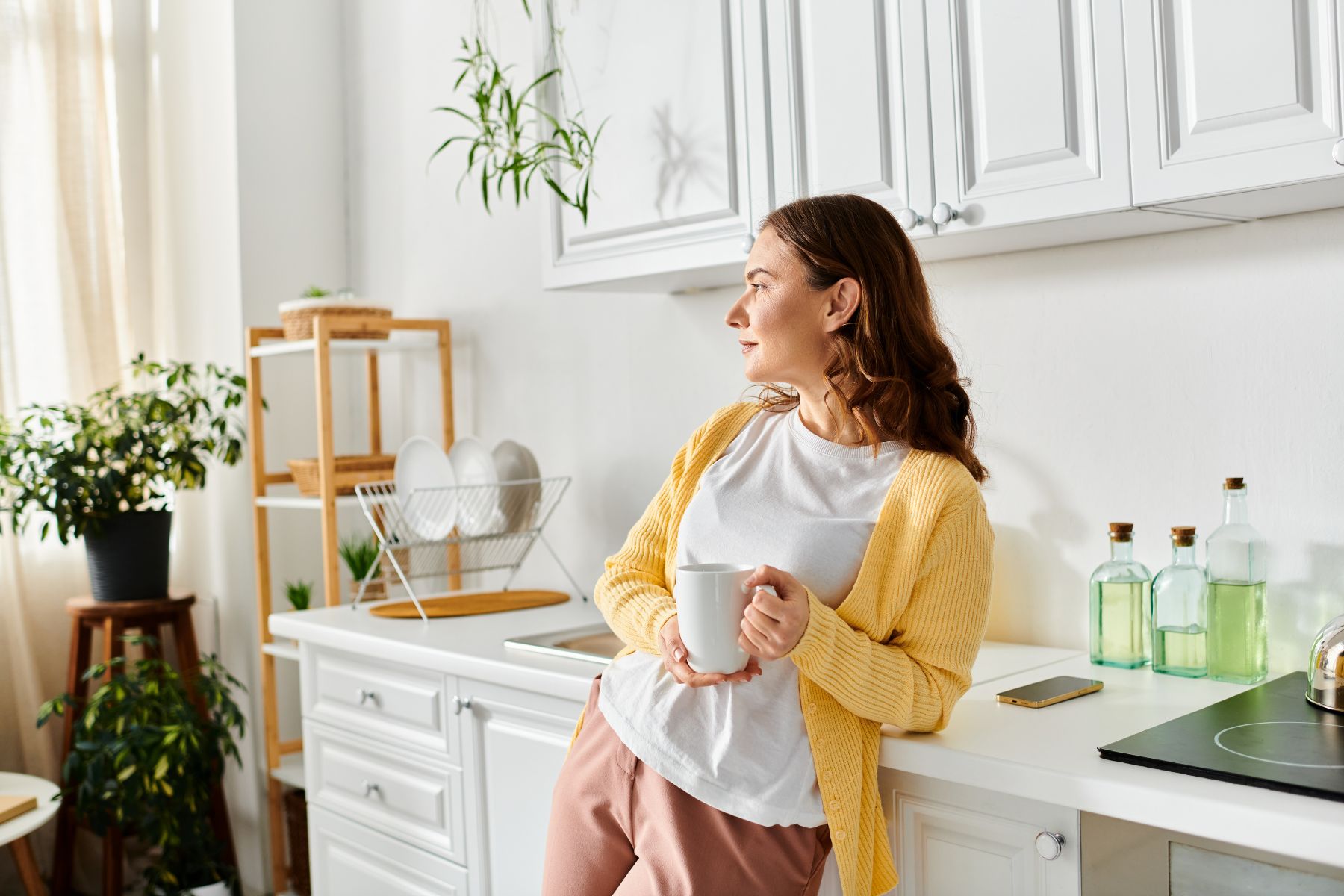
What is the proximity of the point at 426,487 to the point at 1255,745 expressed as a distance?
65.3 inches

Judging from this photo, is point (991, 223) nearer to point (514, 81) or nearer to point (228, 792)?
point (514, 81)

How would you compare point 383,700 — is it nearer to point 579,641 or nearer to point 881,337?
point 579,641

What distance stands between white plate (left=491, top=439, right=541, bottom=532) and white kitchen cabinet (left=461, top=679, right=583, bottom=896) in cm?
59

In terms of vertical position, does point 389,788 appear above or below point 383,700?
below

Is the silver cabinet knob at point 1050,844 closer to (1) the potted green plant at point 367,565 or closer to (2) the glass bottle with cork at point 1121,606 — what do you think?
(2) the glass bottle with cork at point 1121,606

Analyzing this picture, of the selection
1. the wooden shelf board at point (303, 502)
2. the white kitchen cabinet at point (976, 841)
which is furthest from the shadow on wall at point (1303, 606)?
the wooden shelf board at point (303, 502)

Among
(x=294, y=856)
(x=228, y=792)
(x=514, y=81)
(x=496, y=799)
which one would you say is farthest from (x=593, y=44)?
(x=228, y=792)

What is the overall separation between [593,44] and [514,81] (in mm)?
732

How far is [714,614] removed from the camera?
44.9 inches

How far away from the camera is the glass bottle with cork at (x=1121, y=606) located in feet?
5.08

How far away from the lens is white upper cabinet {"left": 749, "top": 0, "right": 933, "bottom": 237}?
1467 mm

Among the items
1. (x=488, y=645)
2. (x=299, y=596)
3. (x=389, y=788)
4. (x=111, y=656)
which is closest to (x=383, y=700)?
(x=389, y=788)

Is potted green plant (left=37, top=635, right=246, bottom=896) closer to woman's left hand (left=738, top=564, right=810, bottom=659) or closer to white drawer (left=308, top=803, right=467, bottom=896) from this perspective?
white drawer (left=308, top=803, right=467, bottom=896)

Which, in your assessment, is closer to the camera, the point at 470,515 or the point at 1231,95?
the point at 1231,95
